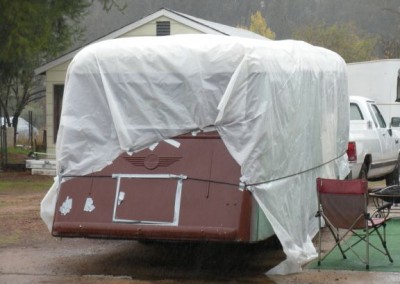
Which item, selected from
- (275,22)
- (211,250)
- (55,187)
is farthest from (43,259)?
(275,22)

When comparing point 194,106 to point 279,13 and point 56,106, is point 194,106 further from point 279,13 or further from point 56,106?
point 279,13

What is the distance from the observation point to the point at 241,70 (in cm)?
866

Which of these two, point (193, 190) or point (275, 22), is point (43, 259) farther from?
point (275, 22)

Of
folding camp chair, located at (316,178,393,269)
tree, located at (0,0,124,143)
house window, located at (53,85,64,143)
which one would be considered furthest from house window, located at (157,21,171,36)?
folding camp chair, located at (316,178,393,269)

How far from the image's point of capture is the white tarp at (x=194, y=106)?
342 inches

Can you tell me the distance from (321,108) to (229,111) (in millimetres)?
2678

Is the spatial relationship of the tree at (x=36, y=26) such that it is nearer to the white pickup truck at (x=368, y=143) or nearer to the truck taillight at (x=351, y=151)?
the white pickup truck at (x=368, y=143)

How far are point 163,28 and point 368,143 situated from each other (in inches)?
396

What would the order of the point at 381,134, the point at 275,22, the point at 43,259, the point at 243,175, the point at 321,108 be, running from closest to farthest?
the point at 243,175
the point at 43,259
the point at 321,108
the point at 381,134
the point at 275,22

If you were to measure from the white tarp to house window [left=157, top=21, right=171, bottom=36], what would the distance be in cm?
1442

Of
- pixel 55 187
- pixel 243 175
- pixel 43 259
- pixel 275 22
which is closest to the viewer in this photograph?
pixel 243 175

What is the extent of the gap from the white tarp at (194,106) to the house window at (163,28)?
14.4 meters

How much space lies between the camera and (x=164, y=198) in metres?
8.58

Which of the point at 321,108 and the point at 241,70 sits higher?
the point at 241,70
